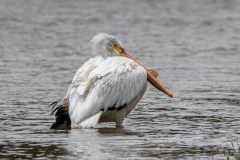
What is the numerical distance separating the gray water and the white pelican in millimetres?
156

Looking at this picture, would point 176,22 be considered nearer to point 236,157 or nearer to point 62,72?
point 62,72

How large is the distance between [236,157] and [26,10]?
16.9m

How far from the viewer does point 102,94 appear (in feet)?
30.0

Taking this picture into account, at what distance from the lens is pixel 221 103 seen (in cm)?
1064

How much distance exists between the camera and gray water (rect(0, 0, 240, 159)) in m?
8.05

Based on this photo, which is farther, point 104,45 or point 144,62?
point 144,62

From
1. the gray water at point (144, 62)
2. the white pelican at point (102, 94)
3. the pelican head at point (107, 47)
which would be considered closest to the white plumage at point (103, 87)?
the white pelican at point (102, 94)

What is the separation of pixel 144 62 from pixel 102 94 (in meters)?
5.49

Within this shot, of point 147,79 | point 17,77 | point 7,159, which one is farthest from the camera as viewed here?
point 17,77

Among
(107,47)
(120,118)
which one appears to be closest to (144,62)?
(107,47)

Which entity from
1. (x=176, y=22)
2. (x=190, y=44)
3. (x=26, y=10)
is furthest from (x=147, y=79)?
(x=26, y=10)

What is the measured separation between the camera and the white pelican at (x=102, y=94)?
9023 millimetres

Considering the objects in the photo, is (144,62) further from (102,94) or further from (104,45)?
(102,94)

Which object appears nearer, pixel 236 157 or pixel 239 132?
pixel 236 157
